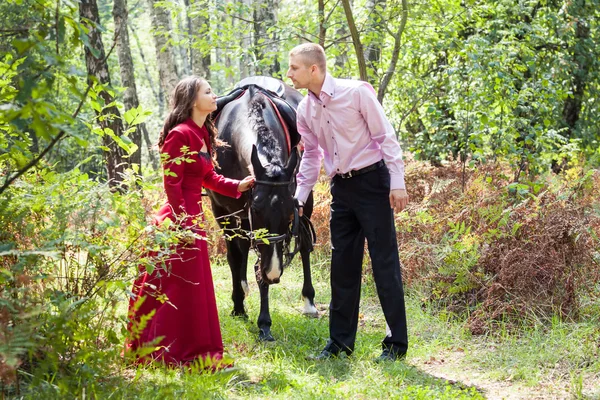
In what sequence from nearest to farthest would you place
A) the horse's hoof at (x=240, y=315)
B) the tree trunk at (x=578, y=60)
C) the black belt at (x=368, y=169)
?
the black belt at (x=368, y=169)
the horse's hoof at (x=240, y=315)
the tree trunk at (x=578, y=60)

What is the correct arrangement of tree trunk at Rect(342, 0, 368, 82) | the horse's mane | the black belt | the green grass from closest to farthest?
1. the green grass
2. the black belt
3. the horse's mane
4. tree trunk at Rect(342, 0, 368, 82)

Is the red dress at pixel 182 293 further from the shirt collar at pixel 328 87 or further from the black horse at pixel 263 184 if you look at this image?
the shirt collar at pixel 328 87

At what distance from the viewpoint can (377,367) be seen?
498 cm

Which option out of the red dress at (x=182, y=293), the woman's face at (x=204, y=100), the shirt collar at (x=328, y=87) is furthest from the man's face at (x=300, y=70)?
the red dress at (x=182, y=293)

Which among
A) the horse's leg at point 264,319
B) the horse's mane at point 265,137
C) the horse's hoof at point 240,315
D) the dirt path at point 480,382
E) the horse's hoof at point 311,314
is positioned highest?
the horse's mane at point 265,137

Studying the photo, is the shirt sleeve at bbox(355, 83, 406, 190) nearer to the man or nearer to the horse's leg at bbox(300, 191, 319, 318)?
the man

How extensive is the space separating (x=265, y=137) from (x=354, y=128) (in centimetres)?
102

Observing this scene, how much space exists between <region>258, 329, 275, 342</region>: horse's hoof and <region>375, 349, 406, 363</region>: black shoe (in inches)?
41.4

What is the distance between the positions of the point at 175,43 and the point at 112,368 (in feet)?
26.4

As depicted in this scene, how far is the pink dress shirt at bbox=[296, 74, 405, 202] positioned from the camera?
5.04 m

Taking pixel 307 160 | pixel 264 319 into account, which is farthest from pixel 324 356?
pixel 307 160

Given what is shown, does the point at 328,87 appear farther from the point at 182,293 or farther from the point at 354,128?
the point at 182,293

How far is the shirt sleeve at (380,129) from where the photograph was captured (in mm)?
5004

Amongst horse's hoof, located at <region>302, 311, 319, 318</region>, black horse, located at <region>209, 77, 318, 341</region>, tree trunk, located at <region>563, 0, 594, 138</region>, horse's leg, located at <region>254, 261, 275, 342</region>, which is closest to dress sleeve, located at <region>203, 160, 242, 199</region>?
black horse, located at <region>209, 77, 318, 341</region>
